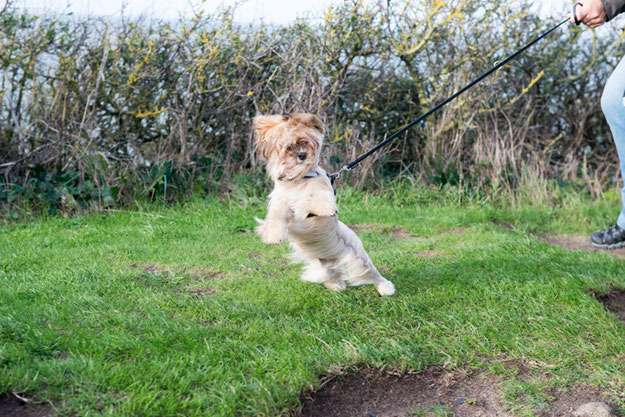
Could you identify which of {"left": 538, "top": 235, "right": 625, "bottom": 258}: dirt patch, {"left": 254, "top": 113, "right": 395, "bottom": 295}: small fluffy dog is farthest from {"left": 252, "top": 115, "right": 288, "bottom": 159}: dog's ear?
{"left": 538, "top": 235, "right": 625, "bottom": 258}: dirt patch

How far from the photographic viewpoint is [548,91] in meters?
8.40

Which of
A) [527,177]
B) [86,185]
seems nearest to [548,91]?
[527,177]

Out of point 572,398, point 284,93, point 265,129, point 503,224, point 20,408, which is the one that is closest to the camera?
point 20,408

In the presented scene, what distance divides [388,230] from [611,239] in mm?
2083

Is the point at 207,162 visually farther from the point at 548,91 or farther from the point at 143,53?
the point at 548,91

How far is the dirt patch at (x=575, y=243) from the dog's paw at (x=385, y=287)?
8.55ft

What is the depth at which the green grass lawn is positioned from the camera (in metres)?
2.67

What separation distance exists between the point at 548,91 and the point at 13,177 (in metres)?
7.22

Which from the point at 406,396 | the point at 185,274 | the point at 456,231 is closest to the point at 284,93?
the point at 456,231

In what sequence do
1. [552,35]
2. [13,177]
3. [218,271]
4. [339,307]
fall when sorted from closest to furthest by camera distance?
[339,307] → [218,271] → [13,177] → [552,35]

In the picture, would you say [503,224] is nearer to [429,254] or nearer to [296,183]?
[429,254]

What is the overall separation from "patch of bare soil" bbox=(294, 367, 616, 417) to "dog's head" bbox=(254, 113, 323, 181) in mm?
1208

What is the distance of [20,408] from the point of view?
2439mm

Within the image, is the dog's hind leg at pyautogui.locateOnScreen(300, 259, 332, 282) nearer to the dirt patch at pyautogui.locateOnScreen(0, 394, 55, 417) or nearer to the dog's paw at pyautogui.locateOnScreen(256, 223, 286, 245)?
the dog's paw at pyautogui.locateOnScreen(256, 223, 286, 245)
